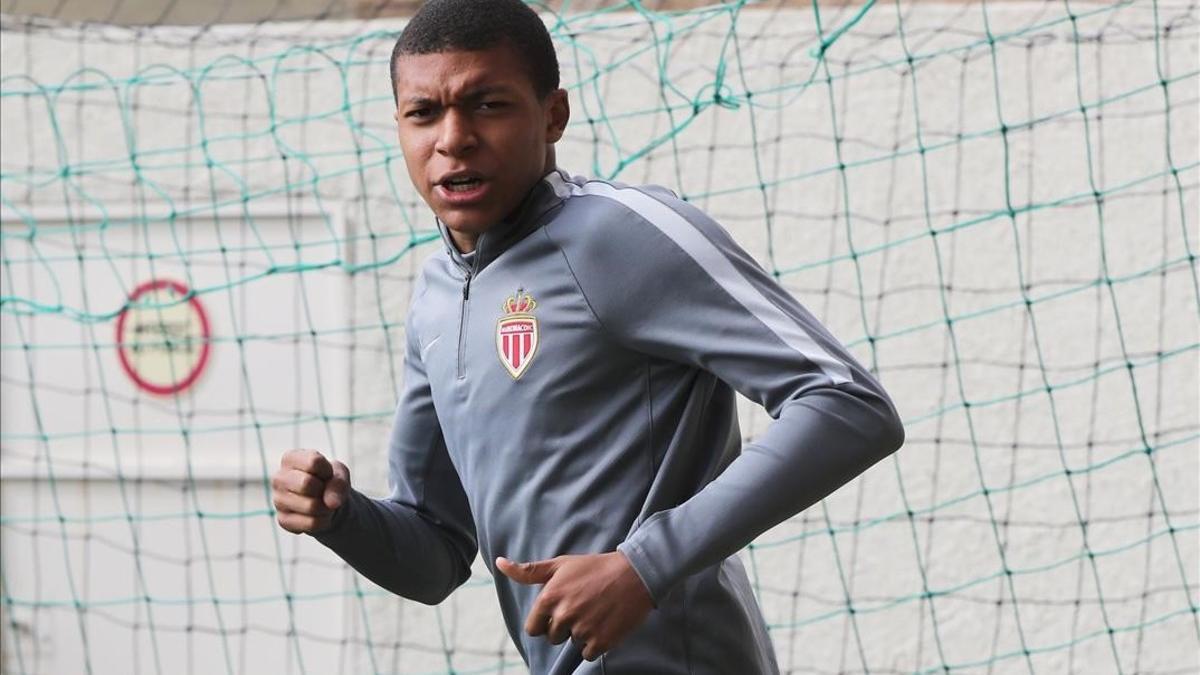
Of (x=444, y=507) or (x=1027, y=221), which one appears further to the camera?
(x=1027, y=221)

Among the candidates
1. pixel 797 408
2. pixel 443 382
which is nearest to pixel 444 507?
pixel 443 382

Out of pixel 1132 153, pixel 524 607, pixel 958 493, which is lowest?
pixel 958 493

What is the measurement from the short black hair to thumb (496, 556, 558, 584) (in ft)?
1.83

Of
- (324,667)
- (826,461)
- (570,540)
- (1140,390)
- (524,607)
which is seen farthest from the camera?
(324,667)

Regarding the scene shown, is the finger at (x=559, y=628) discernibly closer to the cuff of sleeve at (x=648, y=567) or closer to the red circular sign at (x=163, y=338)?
the cuff of sleeve at (x=648, y=567)

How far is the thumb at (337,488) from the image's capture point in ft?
6.07

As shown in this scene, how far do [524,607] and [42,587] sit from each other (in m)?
3.50

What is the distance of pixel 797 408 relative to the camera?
5.38 feet

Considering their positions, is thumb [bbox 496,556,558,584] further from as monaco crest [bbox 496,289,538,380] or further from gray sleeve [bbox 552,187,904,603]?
as monaco crest [bbox 496,289,538,380]

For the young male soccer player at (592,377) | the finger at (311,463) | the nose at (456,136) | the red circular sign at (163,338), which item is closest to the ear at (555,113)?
the young male soccer player at (592,377)

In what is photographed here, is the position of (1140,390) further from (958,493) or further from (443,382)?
(443,382)

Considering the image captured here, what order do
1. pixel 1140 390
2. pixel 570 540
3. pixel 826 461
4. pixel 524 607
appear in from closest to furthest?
pixel 826 461 < pixel 570 540 < pixel 524 607 < pixel 1140 390

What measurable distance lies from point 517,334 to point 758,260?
96.2 inches

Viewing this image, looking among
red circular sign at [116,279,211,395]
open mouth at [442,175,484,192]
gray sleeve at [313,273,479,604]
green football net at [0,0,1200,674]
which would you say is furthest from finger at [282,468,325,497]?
red circular sign at [116,279,211,395]
